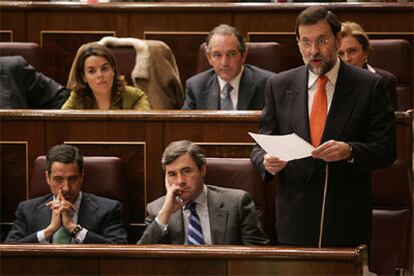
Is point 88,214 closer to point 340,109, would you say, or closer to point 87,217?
point 87,217

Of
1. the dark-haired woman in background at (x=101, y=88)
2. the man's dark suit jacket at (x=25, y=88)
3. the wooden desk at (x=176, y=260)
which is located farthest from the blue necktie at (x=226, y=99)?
the wooden desk at (x=176, y=260)

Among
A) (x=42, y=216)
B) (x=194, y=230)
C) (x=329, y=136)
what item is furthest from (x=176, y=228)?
(x=329, y=136)

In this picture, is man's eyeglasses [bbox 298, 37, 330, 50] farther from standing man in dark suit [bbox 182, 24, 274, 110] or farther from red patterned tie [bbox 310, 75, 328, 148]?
standing man in dark suit [bbox 182, 24, 274, 110]

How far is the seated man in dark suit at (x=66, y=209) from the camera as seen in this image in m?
1.97

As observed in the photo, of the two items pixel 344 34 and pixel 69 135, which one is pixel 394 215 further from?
pixel 69 135

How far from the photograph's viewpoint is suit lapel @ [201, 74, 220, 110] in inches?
92.5

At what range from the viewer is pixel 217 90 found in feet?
7.75

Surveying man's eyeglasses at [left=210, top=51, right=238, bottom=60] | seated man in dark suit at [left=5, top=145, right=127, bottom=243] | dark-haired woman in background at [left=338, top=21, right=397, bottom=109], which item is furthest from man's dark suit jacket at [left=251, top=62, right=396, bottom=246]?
man's eyeglasses at [left=210, top=51, right=238, bottom=60]

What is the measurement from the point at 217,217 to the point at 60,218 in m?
0.31

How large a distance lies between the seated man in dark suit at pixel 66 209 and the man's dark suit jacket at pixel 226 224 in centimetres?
12

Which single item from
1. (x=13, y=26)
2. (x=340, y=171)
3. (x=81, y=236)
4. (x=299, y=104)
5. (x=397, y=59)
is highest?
(x=13, y=26)

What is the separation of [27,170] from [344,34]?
2.52 feet

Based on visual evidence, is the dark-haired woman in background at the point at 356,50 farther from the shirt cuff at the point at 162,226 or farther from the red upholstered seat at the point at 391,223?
the shirt cuff at the point at 162,226

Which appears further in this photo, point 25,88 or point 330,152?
point 25,88
